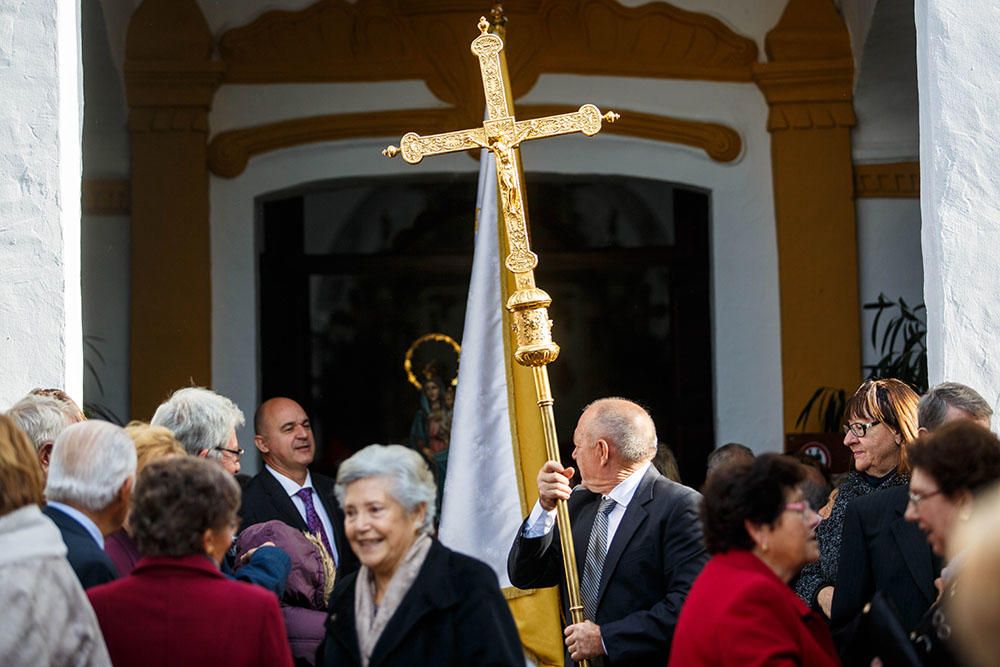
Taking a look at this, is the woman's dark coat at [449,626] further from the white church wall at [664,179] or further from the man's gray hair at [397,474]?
the white church wall at [664,179]

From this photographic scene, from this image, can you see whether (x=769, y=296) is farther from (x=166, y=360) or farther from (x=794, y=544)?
(x=794, y=544)

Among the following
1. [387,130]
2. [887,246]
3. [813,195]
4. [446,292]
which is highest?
[387,130]

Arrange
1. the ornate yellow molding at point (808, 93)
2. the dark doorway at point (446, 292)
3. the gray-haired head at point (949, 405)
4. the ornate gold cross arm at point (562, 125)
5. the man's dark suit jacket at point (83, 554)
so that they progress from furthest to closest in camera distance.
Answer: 1. the dark doorway at point (446, 292)
2. the ornate yellow molding at point (808, 93)
3. the ornate gold cross arm at point (562, 125)
4. the gray-haired head at point (949, 405)
5. the man's dark suit jacket at point (83, 554)

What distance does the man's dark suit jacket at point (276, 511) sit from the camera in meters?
5.65

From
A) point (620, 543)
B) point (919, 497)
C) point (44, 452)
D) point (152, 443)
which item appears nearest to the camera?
point (919, 497)

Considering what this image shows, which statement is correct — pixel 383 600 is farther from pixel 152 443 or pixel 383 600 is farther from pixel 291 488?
pixel 291 488

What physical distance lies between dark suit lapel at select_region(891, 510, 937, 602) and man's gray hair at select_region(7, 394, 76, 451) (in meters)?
2.39

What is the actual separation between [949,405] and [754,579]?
1336 millimetres

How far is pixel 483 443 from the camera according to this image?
20.0 ft

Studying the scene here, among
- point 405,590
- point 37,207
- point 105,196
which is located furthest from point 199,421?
point 105,196

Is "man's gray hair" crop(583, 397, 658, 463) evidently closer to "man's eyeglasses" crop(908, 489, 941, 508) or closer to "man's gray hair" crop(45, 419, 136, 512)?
"man's eyeglasses" crop(908, 489, 941, 508)

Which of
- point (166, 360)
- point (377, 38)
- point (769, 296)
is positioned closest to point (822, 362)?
point (769, 296)

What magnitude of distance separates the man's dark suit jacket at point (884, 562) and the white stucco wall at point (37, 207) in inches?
102

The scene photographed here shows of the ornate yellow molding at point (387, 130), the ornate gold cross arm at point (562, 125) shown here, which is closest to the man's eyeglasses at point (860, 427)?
the ornate gold cross arm at point (562, 125)
